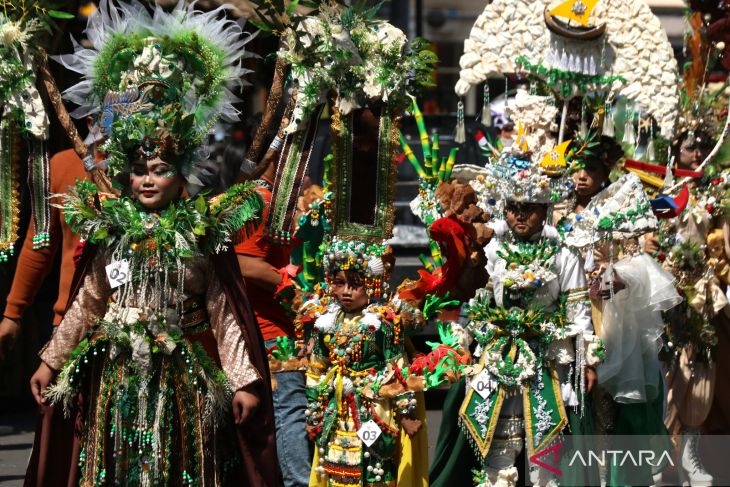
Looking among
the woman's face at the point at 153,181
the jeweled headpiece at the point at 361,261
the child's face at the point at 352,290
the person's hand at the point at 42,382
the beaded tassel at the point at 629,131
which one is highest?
the beaded tassel at the point at 629,131

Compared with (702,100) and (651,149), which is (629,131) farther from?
(702,100)

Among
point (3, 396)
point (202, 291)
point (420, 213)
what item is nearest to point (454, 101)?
point (3, 396)

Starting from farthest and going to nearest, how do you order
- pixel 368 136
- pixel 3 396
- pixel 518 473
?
Answer: pixel 3 396, pixel 518 473, pixel 368 136

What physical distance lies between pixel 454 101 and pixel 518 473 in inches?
445

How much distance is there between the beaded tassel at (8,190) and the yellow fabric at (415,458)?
2.23 metres

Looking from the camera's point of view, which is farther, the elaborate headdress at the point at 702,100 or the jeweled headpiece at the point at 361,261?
the elaborate headdress at the point at 702,100

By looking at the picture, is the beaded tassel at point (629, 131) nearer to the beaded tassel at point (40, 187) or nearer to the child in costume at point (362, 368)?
the child in costume at point (362, 368)

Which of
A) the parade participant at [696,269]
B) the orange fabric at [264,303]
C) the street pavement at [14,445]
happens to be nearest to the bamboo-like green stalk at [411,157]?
the orange fabric at [264,303]

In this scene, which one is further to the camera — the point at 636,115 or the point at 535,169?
the point at 636,115

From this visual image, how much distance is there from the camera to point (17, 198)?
6.98m

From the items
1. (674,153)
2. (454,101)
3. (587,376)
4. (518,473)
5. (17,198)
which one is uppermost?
(454,101)

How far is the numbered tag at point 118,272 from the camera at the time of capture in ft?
19.6

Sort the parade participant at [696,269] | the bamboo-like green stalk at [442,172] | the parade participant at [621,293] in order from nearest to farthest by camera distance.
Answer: the bamboo-like green stalk at [442,172]
the parade participant at [621,293]
the parade participant at [696,269]

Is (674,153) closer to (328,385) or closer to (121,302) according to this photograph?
(328,385)
